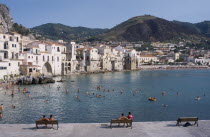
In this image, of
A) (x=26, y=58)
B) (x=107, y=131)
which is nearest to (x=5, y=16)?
(x=26, y=58)

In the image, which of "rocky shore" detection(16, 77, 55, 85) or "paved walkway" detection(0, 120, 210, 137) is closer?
"paved walkway" detection(0, 120, 210, 137)

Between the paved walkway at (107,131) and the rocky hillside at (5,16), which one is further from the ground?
the rocky hillside at (5,16)

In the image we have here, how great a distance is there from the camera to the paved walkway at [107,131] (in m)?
14.6

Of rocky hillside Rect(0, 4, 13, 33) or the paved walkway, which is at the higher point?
rocky hillside Rect(0, 4, 13, 33)

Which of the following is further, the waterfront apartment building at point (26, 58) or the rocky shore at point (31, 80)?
the waterfront apartment building at point (26, 58)

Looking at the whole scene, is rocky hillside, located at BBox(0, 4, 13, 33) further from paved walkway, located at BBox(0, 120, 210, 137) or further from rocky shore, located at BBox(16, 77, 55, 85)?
paved walkway, located at BBox(0, 120, 210, 137)

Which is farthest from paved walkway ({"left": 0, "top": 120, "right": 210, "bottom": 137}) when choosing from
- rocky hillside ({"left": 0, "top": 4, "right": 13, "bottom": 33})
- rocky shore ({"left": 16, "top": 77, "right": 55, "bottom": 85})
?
rocky hillside ({"left": 0, "top": 4, "right": 13, "bottom": 33})

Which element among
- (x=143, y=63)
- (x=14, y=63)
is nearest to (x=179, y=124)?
(x=14, y=63)

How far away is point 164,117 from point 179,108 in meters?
5.85

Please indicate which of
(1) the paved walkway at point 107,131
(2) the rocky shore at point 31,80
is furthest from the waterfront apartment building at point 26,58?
(1) the paved walkway at point 107,131

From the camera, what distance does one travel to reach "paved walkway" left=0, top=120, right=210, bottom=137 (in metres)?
14.6

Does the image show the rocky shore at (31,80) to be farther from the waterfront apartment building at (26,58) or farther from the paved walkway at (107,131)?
the paved walkway at (107,131)

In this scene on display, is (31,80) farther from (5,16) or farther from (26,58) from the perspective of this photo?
(5,16)

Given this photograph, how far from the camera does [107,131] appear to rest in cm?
1542
